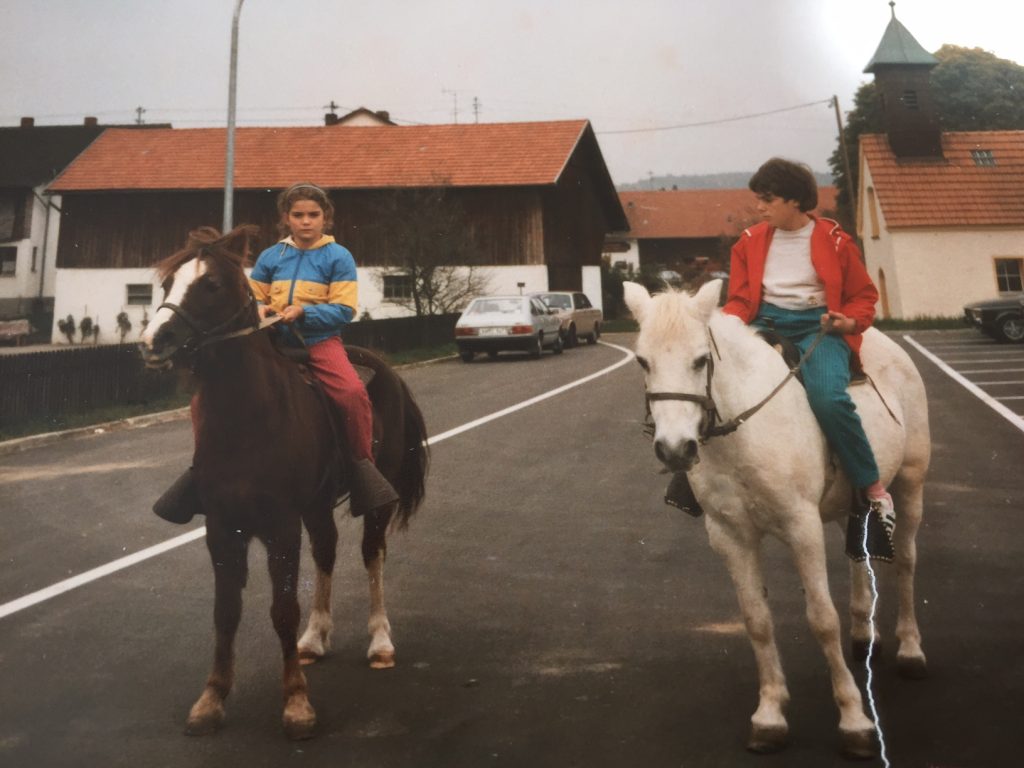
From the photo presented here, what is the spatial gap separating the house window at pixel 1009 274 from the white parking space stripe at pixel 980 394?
1038cm

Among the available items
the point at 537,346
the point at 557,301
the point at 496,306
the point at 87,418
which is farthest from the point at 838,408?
the point at 557,301

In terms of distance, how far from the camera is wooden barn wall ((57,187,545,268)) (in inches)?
1478

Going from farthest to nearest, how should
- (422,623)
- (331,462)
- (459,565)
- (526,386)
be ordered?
(526,386), (459,565), (422,623), (331,462)

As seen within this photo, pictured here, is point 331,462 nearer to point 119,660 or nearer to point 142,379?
point 119,660

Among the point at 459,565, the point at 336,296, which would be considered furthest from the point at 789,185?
the point at 459,565

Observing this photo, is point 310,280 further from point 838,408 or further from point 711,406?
point 838,408

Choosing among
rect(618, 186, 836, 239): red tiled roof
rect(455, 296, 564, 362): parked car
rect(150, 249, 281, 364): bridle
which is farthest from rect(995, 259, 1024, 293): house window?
rect(618, 186, 836, 239): red tiled roof

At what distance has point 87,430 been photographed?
41.9 ft

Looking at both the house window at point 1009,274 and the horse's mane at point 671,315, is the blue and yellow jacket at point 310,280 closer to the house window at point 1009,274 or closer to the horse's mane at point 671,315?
the horse's mane at point 671,315

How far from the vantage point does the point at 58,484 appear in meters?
9.30

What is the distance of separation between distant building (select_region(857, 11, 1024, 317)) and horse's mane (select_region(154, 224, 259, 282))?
26.0 m

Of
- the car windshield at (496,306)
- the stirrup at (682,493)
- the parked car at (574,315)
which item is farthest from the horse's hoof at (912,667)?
the parked car at (574,315)

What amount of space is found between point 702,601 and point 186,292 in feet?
11.1

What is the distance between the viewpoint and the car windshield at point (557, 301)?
2891 centimetres
